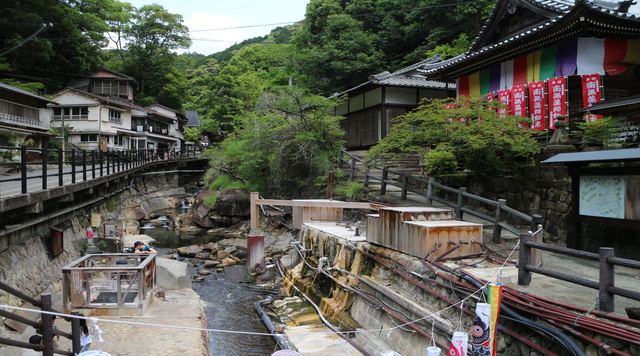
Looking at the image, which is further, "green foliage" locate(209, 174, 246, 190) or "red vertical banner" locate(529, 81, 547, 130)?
"green foliage" locate(209, 174, 246, 190)

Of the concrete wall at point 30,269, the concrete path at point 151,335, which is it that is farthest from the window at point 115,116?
the concrete path at point 151,335

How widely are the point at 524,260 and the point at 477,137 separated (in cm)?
687

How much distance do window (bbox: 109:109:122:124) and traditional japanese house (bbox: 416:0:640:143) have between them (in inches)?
1508

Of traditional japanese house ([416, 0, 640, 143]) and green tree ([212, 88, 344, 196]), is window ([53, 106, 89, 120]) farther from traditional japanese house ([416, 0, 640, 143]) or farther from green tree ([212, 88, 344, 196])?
traditional japanese house ([416, 0, 640, 143])

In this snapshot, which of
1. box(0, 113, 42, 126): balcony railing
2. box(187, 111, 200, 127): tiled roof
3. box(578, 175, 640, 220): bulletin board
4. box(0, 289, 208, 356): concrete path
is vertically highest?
box(187, 111, 200, 127): tiled roof

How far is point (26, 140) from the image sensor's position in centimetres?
3069

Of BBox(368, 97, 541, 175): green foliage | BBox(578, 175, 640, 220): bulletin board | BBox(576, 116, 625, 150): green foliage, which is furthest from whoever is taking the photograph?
BBox(368, 97, 541, 175): green foliage

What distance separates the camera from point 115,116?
44781 millimetres

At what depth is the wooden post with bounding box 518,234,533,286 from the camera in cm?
688

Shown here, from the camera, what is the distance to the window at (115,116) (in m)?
43.6

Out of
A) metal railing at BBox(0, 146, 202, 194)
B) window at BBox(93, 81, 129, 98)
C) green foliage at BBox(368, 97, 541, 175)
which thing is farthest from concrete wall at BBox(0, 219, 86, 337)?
window at BBox(93, 81, 129, 98)

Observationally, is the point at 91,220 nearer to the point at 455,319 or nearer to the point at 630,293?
the point at 455,319

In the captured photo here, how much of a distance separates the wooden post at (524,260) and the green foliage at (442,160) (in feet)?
23.0

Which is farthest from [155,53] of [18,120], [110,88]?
[18,120]
